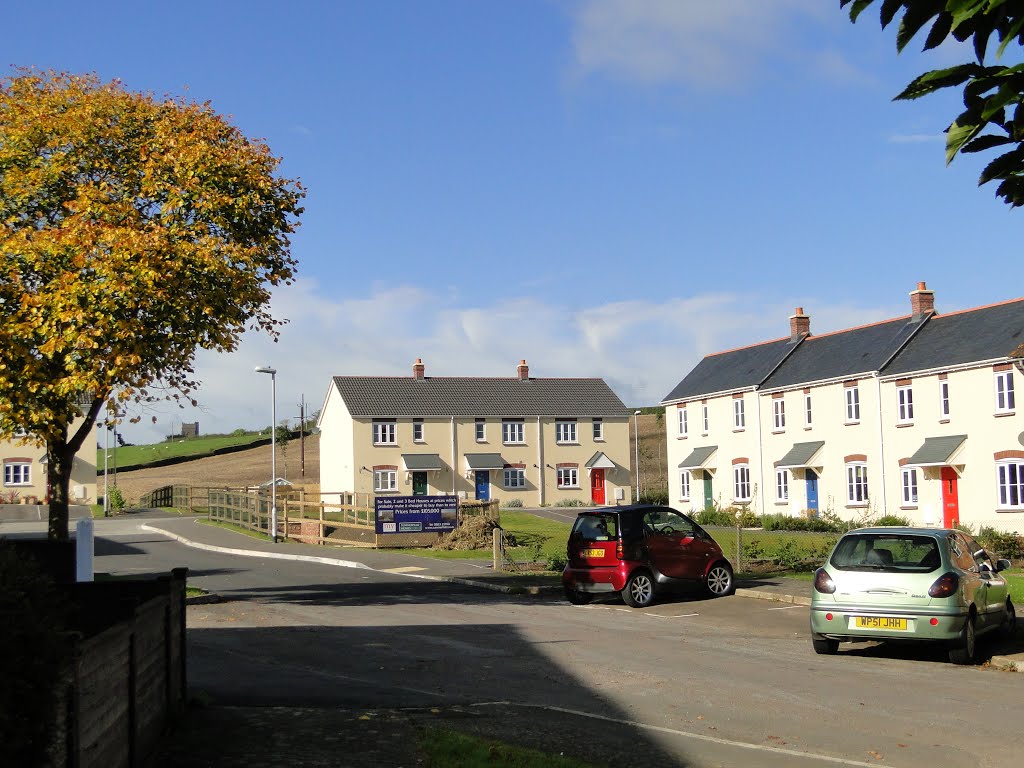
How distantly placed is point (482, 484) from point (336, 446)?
946 cm

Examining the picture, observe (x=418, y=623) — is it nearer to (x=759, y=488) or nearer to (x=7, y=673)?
(x=7, y=673)

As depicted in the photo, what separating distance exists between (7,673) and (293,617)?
13192mm

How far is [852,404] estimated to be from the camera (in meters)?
43.5

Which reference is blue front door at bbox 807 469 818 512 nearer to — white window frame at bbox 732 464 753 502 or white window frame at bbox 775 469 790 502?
white window frame at bbox 775 469 790 502

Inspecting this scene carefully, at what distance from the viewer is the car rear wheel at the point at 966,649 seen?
39.9ft

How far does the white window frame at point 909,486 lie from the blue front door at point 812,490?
5.04 m

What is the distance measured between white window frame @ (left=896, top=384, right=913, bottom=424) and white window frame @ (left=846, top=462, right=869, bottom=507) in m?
2.58

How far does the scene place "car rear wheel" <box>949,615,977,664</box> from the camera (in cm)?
1216

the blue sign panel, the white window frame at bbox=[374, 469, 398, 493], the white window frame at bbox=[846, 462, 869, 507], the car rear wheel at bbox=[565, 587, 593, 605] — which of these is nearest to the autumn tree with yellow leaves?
the car rear wheel at bbox=[565, 587, 593, 605]

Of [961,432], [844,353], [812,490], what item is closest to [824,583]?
[961,432]

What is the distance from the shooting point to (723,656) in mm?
12836

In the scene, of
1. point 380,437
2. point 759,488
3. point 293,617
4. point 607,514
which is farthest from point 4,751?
point 380,437

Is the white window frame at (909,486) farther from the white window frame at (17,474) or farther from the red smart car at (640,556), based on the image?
the white window frame at (17,474)

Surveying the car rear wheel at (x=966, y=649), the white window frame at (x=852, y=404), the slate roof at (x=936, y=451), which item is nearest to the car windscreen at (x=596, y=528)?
the car rear wheel at (x=966, y=649)
